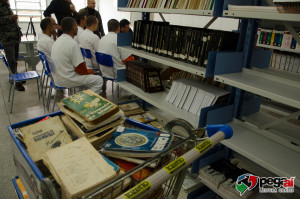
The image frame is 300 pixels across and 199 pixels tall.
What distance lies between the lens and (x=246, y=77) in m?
1.69

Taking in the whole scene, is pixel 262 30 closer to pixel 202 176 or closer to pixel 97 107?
pixel 202 176

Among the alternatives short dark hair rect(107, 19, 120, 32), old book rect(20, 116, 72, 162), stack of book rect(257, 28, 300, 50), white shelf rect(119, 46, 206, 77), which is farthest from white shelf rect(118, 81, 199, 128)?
stack of book rect(257, 28, 300, 50)

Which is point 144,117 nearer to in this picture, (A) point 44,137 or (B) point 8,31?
(A) point 44,137

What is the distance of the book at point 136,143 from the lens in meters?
1.09

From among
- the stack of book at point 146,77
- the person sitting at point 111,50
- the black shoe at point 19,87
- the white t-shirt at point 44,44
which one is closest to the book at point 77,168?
the stack of book at point 146,77

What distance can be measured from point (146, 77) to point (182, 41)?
0.63 metres

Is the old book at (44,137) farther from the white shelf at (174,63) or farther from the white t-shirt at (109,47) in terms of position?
the white t-shirt at (109,47)

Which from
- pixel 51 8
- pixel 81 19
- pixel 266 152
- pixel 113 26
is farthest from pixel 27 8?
pixel 266 152

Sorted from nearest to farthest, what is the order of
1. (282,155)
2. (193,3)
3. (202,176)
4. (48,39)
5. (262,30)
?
(282,155), (202,176), (193,3), (48,39), (262,30)

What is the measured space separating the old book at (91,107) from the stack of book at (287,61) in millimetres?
3934

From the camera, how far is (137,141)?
1.19 m

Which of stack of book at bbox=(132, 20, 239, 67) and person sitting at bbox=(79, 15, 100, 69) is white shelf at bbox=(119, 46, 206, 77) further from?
person sitting at bbox=(79, 15, 100, 69)

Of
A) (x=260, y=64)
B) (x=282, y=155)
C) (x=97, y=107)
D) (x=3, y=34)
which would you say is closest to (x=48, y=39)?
(x=3, y=34)

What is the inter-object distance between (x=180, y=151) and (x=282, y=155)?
0.81 metres
